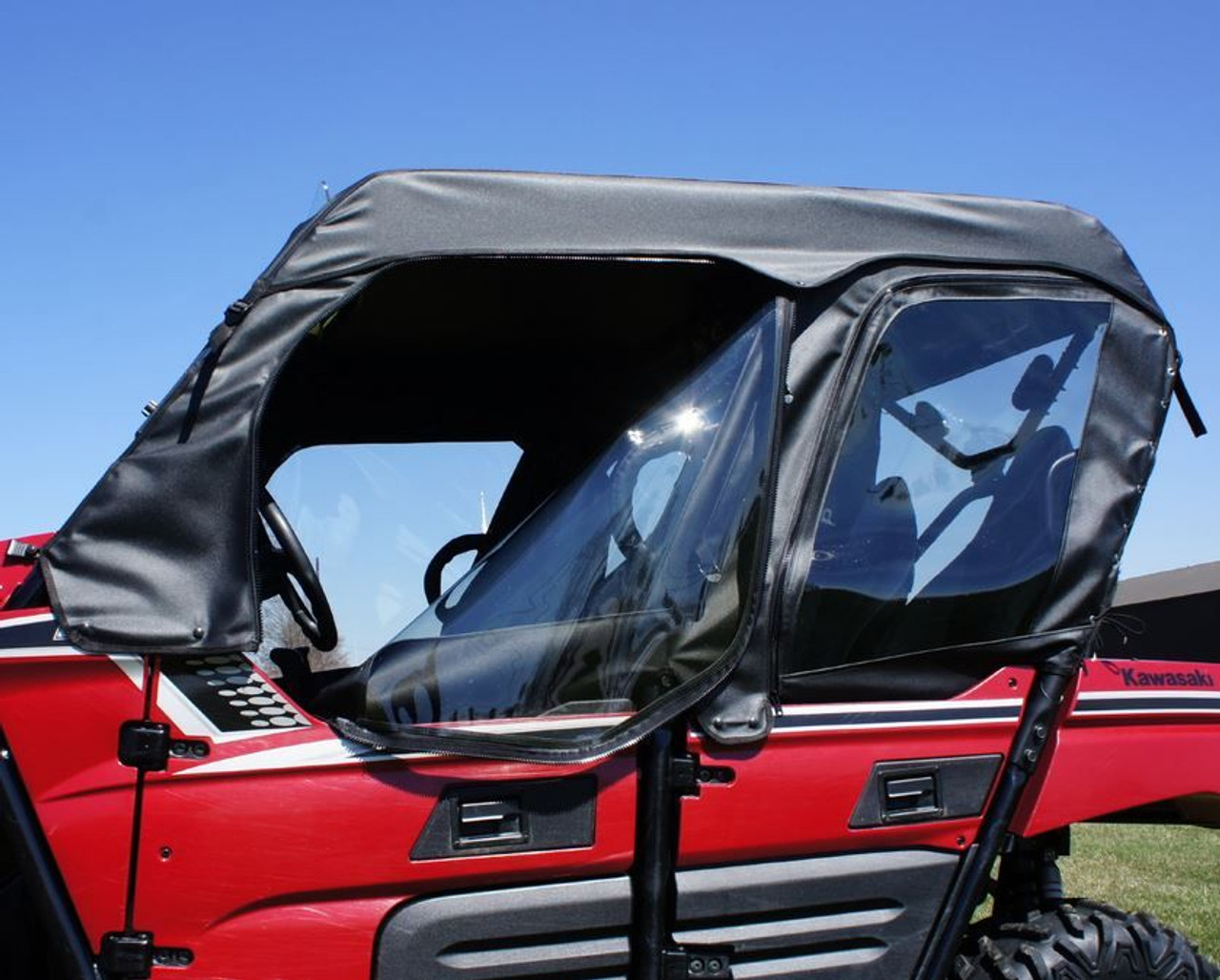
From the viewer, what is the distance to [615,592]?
271 centimetres

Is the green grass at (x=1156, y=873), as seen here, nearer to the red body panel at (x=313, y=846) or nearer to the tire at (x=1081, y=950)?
the tire at (x=1081, y=950)

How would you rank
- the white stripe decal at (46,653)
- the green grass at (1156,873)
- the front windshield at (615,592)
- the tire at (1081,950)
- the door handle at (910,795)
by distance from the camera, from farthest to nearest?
the green grass at (1156,873) < the tire at (1081,950) < the door handle at (910,795) < the front windshield at (615,592) < the white stripe decal at (46,653)

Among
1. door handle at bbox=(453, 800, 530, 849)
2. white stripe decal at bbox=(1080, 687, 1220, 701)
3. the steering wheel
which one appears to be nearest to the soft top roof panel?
the steering wheel

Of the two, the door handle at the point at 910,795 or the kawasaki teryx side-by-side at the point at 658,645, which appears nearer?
the kawasaki teryx side-by-side at the point at 658,645

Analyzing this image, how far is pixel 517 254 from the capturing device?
263 centimetres

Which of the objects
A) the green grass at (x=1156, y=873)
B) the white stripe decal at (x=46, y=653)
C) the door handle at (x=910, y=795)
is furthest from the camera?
the green grass at (x=1156, y=873)

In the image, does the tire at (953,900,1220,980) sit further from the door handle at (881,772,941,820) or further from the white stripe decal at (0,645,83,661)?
the white stripe decal at (0,645,83,661)

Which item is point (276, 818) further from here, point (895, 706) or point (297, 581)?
point (895, 706)

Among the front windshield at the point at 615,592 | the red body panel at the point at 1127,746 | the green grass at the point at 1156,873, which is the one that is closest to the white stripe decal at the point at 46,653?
the front windshield at the point at 615,592

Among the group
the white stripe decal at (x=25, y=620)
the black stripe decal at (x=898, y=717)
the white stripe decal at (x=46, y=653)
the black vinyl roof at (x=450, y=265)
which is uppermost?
the black vinyl roof at (x=450, y=265)

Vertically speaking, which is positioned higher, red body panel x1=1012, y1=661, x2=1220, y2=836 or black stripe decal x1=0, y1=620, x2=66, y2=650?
black stripe decal x1=0, y1=620, x2=66, y2=650

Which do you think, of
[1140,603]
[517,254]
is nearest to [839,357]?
[517,254]

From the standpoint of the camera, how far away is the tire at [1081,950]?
9.55 feet

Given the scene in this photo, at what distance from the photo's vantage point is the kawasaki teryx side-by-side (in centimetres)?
243
